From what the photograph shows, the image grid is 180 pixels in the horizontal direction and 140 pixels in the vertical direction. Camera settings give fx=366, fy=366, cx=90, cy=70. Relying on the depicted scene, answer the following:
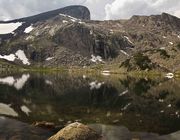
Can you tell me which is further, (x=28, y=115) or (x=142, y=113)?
(x=142, y=113)

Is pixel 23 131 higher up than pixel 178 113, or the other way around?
pixel 23 131

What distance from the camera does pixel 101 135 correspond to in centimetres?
4609

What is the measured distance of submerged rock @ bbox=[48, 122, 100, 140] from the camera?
40.8 metres

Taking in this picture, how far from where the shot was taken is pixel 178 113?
7444 centimetres

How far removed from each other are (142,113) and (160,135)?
Result: 25056 millimetres

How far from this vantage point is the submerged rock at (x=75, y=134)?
40.8 metres

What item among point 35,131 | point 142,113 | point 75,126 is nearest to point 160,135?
point 75,126

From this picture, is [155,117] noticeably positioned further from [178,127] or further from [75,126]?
[75,126]

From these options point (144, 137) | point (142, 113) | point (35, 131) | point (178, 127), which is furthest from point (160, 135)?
point (142, 113)

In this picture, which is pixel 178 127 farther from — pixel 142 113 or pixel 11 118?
pixel 11 118

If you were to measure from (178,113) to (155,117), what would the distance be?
7289mm

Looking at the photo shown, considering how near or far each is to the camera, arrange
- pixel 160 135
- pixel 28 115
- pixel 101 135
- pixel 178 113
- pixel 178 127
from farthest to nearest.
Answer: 1. pixel 178 113
2. pixel 28 115
3. pixel 178 127
4. pixel 160 135
5. pixel 101 135

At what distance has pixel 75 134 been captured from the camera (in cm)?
4125

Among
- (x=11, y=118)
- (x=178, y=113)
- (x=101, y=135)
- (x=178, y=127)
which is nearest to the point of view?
(x=101, y=135)
